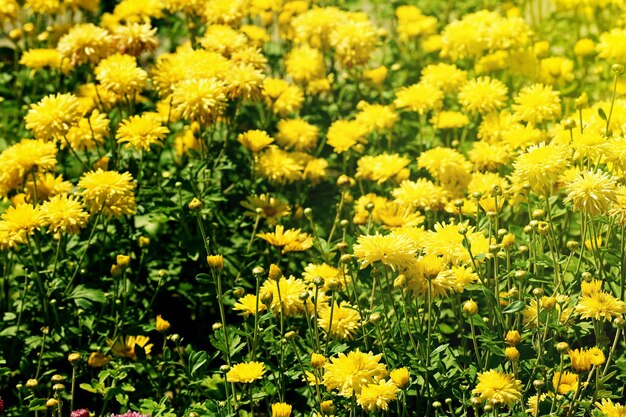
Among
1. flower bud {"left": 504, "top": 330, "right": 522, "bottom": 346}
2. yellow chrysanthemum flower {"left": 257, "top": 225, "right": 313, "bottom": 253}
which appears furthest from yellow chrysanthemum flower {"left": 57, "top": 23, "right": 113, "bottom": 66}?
flower bud {"left": 504, "top": 330, "right": 522, "bottom": 346}

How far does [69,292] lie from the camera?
3289 mm

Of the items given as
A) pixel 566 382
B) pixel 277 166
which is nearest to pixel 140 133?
pixel 277 166

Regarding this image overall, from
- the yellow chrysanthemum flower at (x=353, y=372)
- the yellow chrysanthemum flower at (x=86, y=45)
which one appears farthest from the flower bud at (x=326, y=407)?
the yellow chrysanthemum flower at (x=86, y=45)

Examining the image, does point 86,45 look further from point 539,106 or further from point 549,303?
point 549,303

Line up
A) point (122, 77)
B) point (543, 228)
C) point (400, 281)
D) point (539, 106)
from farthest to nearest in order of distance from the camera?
point (539, 106) → point (122, 77) → point (543, 228) → point (400, 281)

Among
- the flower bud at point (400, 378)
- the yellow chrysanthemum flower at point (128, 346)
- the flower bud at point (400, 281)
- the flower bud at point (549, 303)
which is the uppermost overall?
the flower bud at point (400, 281)

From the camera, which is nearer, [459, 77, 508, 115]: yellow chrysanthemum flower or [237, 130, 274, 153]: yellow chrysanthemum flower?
[237, 130, 274, 153]: yellow chrysanthemum flower

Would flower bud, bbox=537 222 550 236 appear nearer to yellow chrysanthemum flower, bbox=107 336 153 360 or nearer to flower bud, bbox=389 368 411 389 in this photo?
flower bud, bbox=389 368 411 389

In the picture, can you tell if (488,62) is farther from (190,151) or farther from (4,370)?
(4,370)

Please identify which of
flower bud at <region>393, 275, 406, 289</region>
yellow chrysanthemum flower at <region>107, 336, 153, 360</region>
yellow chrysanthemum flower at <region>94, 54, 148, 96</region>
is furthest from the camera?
yellow chrysanthemum flower at <region>94, 54, 148, 96</region>

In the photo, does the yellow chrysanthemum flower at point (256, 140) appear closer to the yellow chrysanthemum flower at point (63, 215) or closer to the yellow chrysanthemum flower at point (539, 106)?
the yellow chrysanthemum flower at point (63, 215)

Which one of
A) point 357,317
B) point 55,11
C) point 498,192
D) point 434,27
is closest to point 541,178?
point 498,192

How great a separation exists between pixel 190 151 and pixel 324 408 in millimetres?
1646

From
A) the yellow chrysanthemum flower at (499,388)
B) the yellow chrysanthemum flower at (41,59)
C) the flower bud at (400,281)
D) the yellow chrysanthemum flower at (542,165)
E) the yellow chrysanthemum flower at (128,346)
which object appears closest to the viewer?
the yellow chrysanthemum flower at (499,388)
